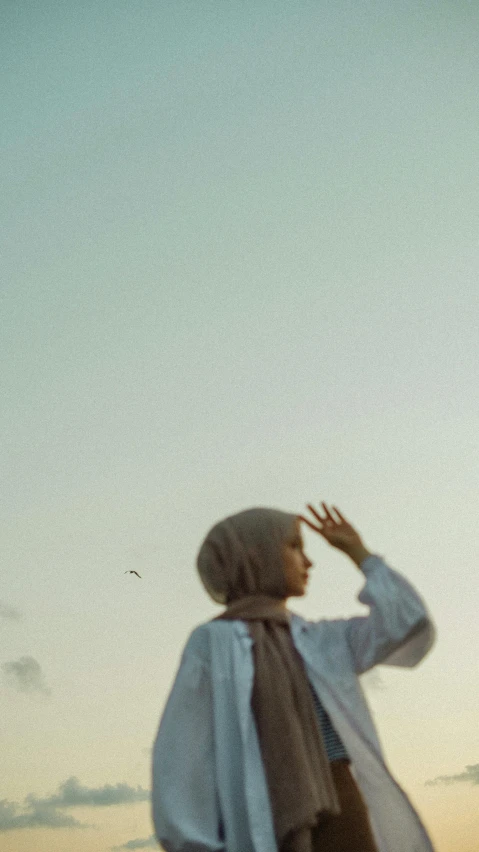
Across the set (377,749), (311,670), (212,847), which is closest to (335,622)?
(311,670)

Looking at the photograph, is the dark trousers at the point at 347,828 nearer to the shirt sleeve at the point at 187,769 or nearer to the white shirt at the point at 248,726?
the white shirt at the point at 248,726

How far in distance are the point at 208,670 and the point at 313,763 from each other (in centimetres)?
66

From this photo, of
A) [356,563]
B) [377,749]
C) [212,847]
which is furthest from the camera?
[356,563]

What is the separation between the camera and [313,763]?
3.76 m

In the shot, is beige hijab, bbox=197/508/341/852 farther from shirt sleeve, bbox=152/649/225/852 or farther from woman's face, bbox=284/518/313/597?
shirt sleeve, bbox=152/649/225/852

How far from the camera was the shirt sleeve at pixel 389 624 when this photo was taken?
393 centimetres

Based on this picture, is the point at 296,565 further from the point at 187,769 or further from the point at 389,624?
the point at 187,769

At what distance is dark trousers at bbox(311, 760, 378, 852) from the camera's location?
12.0ft

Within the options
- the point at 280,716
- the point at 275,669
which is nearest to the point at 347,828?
the point at 280,716

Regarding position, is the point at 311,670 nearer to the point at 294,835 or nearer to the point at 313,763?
the point at 313,763

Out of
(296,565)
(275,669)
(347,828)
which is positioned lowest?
(347,828)

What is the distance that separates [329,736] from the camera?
3953mm

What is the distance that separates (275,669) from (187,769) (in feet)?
1.88

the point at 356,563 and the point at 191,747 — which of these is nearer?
the point at 191,747
